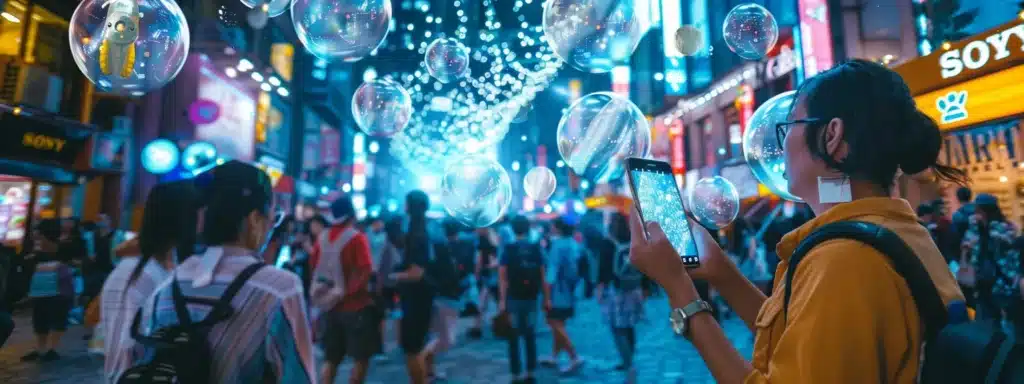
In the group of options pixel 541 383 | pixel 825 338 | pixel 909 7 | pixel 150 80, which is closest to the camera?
pixel 825 338

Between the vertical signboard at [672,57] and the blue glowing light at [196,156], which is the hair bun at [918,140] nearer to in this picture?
the blue glowing light at [196,156]

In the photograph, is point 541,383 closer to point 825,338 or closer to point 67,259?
point 825,338

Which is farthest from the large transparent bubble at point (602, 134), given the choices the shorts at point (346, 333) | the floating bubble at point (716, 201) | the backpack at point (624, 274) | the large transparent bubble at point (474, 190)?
the shorts at point (346, 333)

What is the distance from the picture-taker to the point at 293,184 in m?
25.2

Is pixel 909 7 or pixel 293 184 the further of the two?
pixel 293 184

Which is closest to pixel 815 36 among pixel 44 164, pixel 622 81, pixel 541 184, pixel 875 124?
pixel 541 184

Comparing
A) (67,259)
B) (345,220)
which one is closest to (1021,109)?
(345,220)

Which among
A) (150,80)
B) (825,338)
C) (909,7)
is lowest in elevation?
(825,338)

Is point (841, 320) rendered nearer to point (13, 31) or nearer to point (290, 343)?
point (290, 343)

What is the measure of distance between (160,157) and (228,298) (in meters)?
14.5

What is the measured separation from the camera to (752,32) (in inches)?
226

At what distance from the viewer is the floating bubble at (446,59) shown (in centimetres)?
759

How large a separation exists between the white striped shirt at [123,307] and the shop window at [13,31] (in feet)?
44.7

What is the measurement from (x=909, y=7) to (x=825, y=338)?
18178 millimetres
